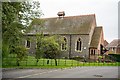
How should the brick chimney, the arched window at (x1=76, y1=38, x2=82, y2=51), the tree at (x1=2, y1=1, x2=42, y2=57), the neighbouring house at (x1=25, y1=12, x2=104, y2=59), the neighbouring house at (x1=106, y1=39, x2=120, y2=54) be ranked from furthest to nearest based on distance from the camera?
the neighbouring house at (x1=106, y1=39, x2=120, y2=54), the brick chimney, the arched window at (x1=76, y1=38, x2=82, y2=51), the neighbouring house at (x1=25, y1=12, x2=104, y2=59), the tree at (x1=2, y1=1, x2=42, y2=57)

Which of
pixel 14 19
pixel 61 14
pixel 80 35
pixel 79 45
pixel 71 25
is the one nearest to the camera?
pixel 14 19

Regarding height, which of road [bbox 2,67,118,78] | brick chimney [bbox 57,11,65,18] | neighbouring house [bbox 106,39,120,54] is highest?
brick chimney [bbox 57,11,65,18]

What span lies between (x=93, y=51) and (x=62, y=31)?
787 cm

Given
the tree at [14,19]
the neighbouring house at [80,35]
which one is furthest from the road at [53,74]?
the neighbouring house at [80,35]

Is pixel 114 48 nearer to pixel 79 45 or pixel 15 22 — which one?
pixel 79 45

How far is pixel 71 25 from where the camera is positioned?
188 ft

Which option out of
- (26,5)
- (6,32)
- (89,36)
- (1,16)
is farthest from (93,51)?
(1,16)

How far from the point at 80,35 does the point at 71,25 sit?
11.4ft

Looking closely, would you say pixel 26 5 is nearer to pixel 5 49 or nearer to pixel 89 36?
pixel 5 49

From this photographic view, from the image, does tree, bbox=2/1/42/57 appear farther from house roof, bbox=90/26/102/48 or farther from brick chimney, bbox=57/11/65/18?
brick chimney, bbox=57/11/65/18

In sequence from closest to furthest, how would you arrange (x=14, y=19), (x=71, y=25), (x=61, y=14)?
(x=14, y=19), (x=71, y=25), (x=61, y=14)

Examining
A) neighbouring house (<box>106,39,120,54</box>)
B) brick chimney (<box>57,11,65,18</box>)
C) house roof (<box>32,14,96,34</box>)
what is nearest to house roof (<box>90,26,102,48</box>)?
house roof (<box>32,14,96,34</box>)

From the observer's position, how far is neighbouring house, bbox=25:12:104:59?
54.8 metres

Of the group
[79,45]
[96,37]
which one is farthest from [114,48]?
[79,45]
